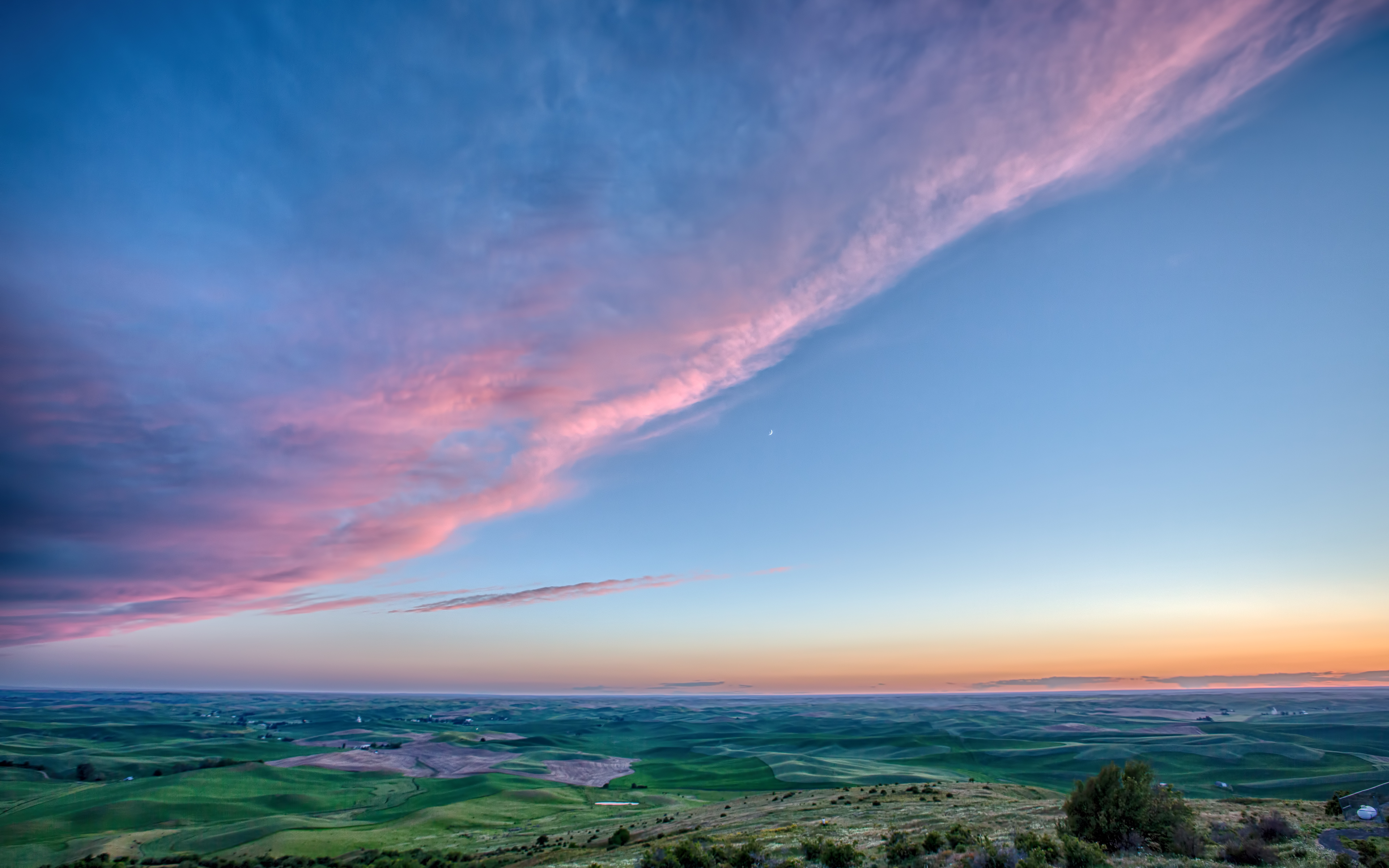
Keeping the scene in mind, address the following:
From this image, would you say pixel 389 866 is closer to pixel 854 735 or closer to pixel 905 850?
pixel 905 850

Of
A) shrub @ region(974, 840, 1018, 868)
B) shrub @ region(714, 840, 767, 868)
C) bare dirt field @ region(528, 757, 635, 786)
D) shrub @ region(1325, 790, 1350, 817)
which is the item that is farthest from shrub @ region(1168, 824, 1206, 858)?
bare dirt field @ region(528, 757, 635, 786)

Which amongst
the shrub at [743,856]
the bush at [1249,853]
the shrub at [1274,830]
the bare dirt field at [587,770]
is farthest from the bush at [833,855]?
the bare dirt field at [587,770]

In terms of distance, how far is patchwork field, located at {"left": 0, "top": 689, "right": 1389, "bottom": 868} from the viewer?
56.4m

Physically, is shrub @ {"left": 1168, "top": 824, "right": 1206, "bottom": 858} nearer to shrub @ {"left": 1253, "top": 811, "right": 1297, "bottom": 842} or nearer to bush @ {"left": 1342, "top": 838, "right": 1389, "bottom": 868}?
shrub @ {"left": 1253, "top": 811, "right": 1297, "bottom": 842}

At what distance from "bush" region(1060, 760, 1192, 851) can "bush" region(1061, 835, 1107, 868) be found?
188 cm

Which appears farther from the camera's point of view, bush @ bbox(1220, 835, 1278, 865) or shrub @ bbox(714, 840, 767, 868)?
shrub @ bbox(714, 840, 767, 868)

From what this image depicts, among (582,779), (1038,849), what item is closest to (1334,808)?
(1038,849)

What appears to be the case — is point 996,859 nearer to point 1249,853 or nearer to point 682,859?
point 1249,853

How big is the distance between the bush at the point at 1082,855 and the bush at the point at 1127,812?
1.88 m

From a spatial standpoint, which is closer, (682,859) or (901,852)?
(901,852)

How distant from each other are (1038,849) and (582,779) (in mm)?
109933

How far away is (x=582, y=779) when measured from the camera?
383 ft

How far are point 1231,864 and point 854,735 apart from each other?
16909cm

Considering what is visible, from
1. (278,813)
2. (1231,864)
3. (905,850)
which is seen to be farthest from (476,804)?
(1231,864)
